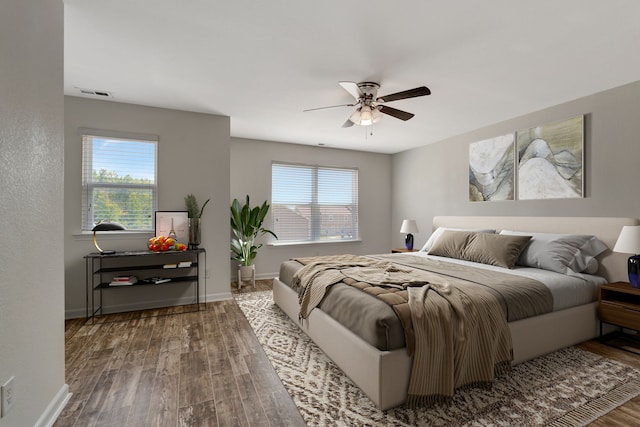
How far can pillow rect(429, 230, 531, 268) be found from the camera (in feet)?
11.0

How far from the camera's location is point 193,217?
401 cm

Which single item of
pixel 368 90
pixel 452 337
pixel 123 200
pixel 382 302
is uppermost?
pixel 368 90

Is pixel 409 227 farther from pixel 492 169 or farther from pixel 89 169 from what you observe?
pixel 89 169

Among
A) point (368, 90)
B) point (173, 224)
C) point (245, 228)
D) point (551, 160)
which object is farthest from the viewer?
point (245, 228)

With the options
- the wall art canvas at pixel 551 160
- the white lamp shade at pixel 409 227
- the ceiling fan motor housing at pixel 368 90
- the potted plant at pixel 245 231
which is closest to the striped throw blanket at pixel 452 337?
the ceiling fan motor housing at pixel 368 90

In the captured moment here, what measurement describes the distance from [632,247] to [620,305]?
53 cm

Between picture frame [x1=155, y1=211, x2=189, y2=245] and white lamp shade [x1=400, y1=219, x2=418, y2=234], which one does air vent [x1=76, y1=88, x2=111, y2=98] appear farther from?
white lamp shade [x1=400, y1=219, x2=418, y2=234]

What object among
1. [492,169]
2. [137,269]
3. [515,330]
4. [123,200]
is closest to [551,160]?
[492,169]

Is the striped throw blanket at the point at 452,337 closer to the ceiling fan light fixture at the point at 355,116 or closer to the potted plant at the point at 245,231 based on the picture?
the ceiling fan light fixture at the point at 355,116

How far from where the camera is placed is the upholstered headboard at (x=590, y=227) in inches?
120

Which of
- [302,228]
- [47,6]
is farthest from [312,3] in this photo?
[302,228]

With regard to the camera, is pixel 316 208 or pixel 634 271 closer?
pixel 634 271

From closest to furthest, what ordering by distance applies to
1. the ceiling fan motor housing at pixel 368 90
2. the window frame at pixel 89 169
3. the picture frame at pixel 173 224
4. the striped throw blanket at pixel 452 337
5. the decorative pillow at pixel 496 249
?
the striped throw blanket at pixel 452 337, the ceiling fan motor housing at pixel 368 90, the decorative pillow at pixel 496 249, the window frame at pixel 89 169, the picture frame at pixel 173 224

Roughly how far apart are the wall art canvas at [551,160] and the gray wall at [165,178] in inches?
157
